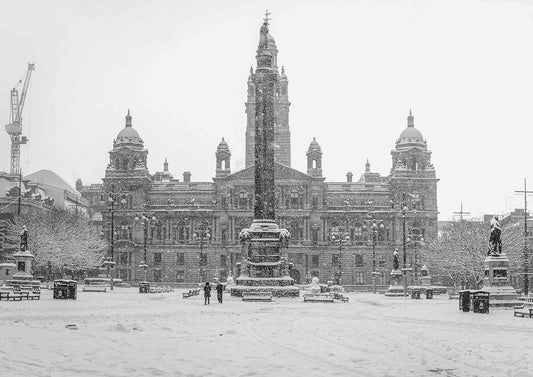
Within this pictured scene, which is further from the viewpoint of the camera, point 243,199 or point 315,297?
point 243,199

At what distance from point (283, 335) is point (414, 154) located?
8718cm

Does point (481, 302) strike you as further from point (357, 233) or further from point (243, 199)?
point (243, 199)

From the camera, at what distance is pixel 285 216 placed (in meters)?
105

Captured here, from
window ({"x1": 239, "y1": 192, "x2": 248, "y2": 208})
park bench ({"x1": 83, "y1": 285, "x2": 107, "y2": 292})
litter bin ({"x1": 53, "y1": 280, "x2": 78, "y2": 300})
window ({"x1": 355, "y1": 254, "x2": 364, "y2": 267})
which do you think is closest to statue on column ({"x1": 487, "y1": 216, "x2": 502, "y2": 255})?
litter bin ({"x1": 53, "y1": 280, "x2": 78, "y2": 300})

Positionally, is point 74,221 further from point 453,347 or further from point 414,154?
point 453,347

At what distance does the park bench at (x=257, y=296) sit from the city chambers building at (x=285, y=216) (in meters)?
61.4

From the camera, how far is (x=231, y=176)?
4141 inches

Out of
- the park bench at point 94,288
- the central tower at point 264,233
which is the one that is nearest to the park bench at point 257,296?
the central tower at point 264,233

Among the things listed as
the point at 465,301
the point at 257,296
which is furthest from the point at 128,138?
the point at 465,301

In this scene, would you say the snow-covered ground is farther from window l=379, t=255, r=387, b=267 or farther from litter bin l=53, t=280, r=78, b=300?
window l=379, t=255, r=387, b=267

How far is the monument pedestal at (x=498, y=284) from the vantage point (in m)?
34.6

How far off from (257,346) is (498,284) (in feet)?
69.3

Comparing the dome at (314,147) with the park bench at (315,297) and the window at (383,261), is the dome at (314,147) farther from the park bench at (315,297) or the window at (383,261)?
the park bench at (315,297)

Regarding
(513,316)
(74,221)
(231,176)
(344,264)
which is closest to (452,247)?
(344,264)
